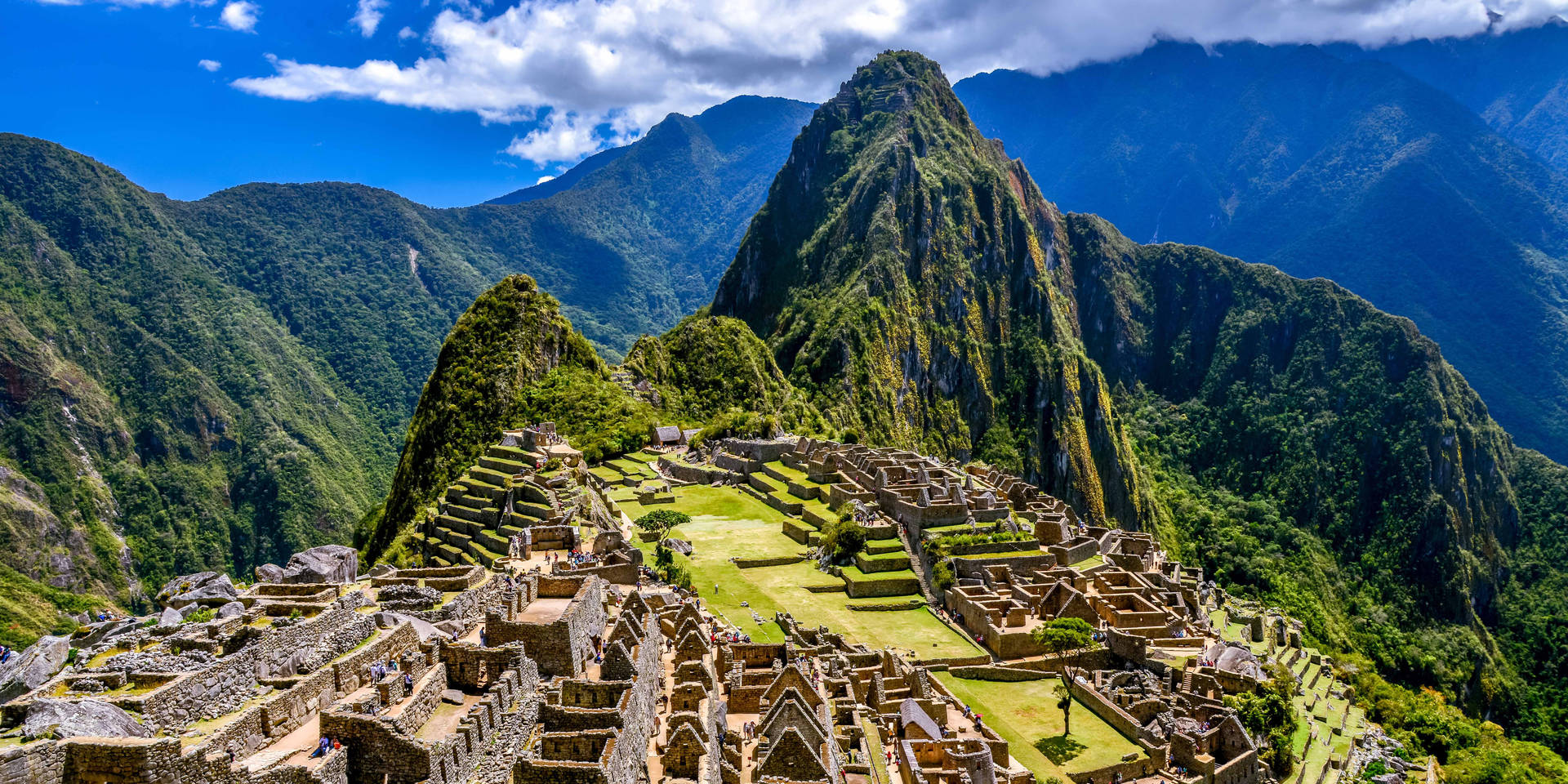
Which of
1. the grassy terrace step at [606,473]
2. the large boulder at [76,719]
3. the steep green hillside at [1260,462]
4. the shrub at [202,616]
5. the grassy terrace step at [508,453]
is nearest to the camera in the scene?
the large boulder at [76,719]

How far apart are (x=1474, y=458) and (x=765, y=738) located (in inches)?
8155

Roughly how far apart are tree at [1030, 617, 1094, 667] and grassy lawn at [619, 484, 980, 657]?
134 inches

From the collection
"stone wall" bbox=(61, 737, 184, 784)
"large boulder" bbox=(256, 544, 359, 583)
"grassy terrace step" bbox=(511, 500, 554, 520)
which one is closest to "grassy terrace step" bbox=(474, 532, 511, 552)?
"grassy terrace step" bbox=(511, 500, 554, 520)

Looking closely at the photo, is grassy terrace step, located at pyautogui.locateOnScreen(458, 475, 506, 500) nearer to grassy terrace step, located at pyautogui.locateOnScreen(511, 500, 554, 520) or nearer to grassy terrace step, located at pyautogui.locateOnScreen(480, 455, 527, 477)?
grassy terrace step, located at pyautogui.locateOnScreen(480, 455, 527, 477)

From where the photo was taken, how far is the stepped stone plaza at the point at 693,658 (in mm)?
14438

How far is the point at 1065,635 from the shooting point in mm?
37188

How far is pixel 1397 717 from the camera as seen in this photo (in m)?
49.7

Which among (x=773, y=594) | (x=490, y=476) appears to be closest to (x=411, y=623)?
(x=773, y=594)

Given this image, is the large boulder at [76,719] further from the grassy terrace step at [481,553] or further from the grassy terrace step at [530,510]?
the grassy terrace step at [530,510]

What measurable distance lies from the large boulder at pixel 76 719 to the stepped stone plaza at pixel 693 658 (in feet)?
0.12

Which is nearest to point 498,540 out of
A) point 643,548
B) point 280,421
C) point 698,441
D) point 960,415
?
point 643,548

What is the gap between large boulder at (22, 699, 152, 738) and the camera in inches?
472

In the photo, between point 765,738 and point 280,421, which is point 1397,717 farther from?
point 280,421

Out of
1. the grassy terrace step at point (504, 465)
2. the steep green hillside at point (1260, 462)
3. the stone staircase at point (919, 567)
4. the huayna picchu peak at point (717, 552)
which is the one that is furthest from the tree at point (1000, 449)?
the grassy terrace step at point (504, 465)
